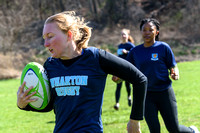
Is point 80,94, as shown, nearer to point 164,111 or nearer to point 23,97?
point 23,97

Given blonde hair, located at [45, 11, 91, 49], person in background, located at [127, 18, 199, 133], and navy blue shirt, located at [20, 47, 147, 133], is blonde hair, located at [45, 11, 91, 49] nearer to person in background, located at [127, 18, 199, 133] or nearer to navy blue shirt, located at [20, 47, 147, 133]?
navy blue shirt, located at [20, 47, 147, 133]

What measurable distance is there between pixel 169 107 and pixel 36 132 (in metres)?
3.79

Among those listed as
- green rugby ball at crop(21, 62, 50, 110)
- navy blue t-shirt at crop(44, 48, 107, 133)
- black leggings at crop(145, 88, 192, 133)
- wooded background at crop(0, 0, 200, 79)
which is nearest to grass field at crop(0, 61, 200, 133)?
black leggings at crop(145, 88, 192, 133)

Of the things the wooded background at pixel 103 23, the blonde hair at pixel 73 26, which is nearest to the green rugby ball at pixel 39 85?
the blonde hair at pixel 73 26

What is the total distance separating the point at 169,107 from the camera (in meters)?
4.49

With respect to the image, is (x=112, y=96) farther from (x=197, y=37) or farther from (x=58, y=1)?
(x=58, y=1)

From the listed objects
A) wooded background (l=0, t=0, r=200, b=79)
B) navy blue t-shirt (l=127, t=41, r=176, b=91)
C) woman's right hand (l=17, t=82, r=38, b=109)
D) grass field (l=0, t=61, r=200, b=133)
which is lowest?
grass field (l=0, t=61, r=200, b=133)

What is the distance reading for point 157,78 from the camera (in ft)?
15.3

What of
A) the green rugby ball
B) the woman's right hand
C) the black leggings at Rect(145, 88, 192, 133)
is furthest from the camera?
the black leggings at Rect(145, 88, 192, 133)

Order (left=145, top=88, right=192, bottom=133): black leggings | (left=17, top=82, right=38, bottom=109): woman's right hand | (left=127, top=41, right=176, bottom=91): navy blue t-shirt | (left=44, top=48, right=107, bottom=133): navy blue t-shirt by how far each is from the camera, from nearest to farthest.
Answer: (left=44, top=48, right=107, bottom=133): navy blue t-shirt
(left=17, top=82, right=38, bottom=109): woman's right hand
(left=145, top=88, right=192, bottom=133): black leggings
(left=127, top=41, right=176, bottom=91): navy blue t-shirt

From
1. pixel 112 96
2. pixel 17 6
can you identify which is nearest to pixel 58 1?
pixel 17 6

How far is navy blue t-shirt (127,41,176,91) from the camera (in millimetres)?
4660

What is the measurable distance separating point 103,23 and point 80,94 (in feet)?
120

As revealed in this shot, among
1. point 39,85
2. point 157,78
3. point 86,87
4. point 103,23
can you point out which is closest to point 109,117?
point 157,78
